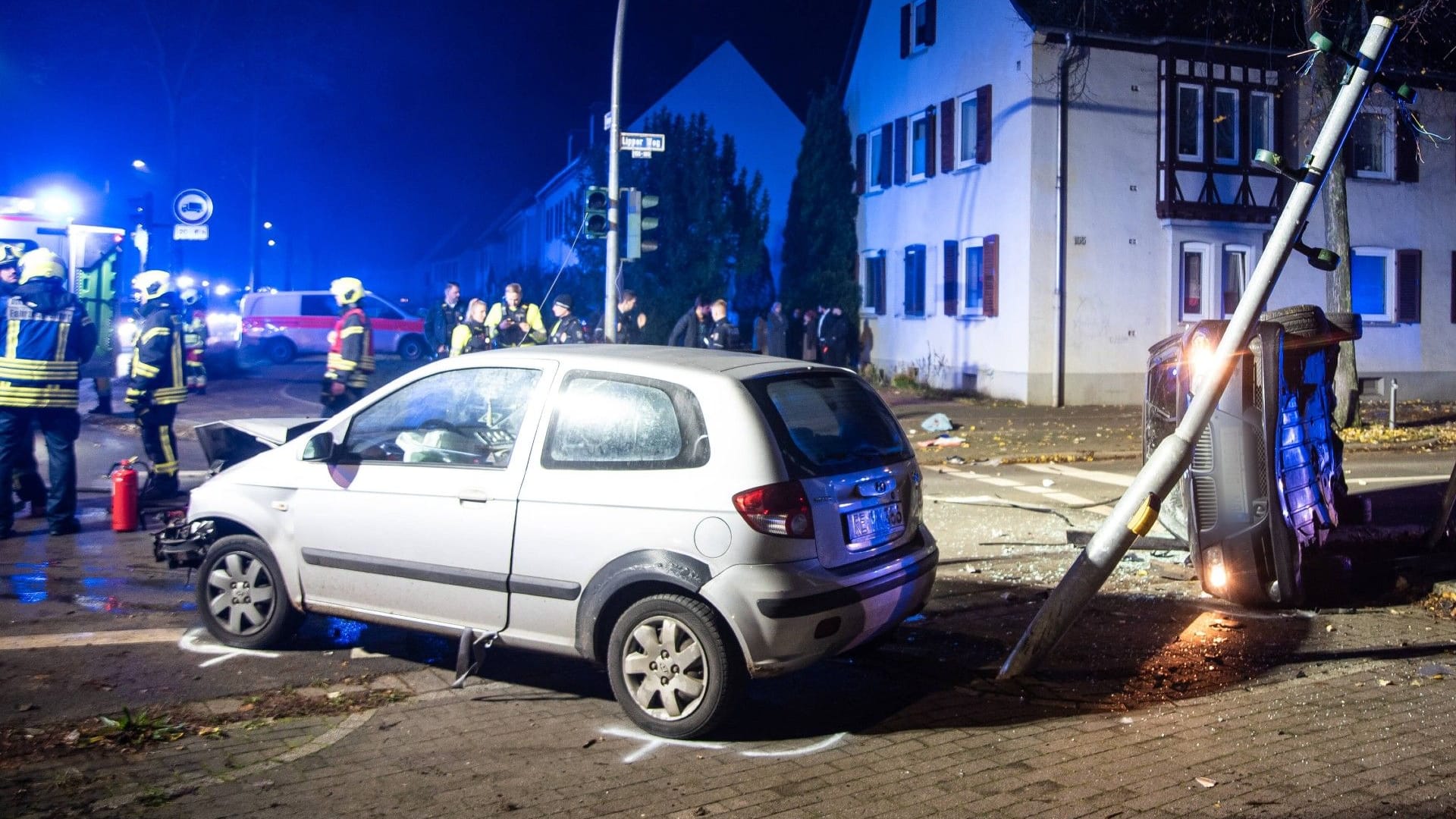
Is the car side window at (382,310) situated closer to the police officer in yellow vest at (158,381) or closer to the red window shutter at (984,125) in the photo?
the red window shutter at (984,125)

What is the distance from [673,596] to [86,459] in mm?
11993

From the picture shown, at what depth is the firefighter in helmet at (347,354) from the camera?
11.9m

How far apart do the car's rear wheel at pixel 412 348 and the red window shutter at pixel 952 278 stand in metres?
15.8

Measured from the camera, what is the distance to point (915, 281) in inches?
1112

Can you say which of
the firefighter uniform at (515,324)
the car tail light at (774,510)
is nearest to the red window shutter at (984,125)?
the firefighter uniform at (515,324)

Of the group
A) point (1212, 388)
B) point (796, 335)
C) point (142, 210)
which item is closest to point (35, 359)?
point (1212, 388)

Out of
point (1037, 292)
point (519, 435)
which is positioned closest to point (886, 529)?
point (519, 435)

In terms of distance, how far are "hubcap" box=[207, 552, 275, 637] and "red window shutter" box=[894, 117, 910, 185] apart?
24.2 metres

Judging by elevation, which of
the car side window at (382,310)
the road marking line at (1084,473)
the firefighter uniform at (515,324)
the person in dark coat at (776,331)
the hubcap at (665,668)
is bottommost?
the hubcap at (665,668)

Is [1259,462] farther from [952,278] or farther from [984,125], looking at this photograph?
[952,278]

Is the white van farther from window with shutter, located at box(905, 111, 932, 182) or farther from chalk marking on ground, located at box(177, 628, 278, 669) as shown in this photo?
chalk marking on ground, located at box(177, 628, 278, 669)

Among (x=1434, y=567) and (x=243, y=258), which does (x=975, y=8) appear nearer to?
(x=1434, y=567)

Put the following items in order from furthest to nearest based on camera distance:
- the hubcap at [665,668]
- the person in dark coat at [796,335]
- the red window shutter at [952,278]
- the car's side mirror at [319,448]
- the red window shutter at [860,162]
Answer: the person in dark coat at [796,335], the red window shutter at [860,162], the red window shutter at [952,278], the car's side mirror at [319,448], the hubcap at [665,668]

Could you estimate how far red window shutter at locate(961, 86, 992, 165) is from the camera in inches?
966
